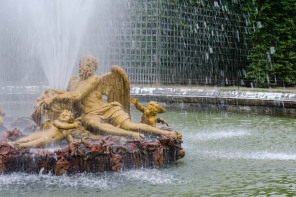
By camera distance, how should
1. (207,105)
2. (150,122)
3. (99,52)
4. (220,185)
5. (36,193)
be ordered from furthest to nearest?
(99,52) < (207,105) < (150,122) < (220,185) < (36,193)

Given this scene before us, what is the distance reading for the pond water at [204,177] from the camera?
4.86 meters

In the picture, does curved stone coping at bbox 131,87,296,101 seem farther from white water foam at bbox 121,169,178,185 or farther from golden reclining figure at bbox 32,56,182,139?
white water foam at bbox 121,169,178,185

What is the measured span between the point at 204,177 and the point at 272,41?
15.1 m

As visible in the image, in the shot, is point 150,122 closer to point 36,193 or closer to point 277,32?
point 36,193

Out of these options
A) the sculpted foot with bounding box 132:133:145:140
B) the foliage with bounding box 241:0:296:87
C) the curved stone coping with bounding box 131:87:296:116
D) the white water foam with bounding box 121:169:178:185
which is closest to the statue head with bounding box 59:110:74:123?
the sculpted foot with bounding box 132:133:145:140

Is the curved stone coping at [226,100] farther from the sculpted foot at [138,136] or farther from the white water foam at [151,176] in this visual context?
the white water foam at [151,176]

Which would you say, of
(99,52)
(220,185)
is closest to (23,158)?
(220,185)

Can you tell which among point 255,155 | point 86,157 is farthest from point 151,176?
point 255,155

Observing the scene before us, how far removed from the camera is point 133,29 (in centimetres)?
1833

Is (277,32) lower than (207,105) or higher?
higher

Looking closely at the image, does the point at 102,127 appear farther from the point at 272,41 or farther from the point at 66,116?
the point at 272,41

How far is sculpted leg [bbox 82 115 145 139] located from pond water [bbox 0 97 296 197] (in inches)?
27.3

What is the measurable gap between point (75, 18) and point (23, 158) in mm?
4336

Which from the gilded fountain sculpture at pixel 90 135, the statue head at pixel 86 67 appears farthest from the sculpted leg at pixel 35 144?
the statue head at pixel 86 67
